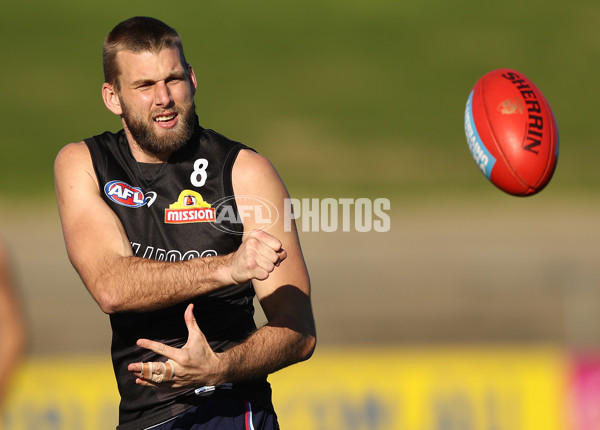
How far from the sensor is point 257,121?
1179 inches

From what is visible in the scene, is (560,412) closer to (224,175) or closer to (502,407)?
(502,407)

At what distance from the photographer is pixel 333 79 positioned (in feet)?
102

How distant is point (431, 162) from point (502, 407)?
64.7 feet

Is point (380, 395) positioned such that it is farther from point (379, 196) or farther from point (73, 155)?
point (379, 196)

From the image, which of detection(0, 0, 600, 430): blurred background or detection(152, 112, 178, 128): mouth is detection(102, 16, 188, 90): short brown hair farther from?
detection(0, 0, 600, 430): blurred background

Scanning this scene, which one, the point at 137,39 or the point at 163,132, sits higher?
the point at 137,39

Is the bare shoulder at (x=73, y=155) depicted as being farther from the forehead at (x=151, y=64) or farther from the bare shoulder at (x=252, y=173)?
the bare shoulder at (x=252, y=173)

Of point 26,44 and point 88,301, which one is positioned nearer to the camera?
point 88,301

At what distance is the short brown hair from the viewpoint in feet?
16.8

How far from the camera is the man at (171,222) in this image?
16.6 ft

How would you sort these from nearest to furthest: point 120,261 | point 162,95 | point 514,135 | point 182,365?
point 182,365 → point 120,261 → point 162,95 → point 514,135

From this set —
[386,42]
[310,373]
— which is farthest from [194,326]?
[386,42]

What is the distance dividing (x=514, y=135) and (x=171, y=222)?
2.47 metres

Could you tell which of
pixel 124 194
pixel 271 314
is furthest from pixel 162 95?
pixel 271 314
